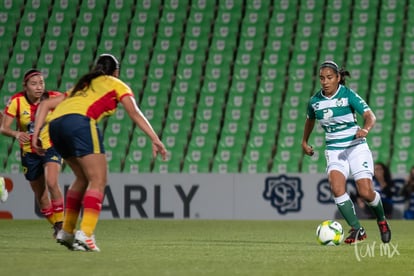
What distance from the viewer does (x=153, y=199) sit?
15625 mm

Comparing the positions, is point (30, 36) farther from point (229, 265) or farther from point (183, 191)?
point (229, 265)

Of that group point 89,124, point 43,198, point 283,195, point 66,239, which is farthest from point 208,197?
point 89,124

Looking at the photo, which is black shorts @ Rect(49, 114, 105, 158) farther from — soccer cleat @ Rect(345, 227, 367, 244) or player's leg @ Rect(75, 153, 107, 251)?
soccer cleat @ Rect(345, 227, 367, 244)

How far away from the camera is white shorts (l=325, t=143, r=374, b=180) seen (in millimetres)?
9906

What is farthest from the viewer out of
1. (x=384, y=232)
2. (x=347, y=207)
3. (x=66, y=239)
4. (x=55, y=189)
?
(x=55, y=189)

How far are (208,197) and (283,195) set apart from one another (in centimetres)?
116

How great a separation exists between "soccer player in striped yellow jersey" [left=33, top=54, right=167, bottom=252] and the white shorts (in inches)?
107

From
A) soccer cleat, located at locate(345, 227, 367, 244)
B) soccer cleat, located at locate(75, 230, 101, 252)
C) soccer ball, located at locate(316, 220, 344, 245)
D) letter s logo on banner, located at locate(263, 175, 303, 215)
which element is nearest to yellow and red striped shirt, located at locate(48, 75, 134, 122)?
soccer cleat, located at locate(75, 230, 101, 252)

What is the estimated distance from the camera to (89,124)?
7883mm

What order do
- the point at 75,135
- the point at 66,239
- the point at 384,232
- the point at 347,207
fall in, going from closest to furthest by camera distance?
the point at 75,135
the point at 66,239
the point at 384,232
the point at 347,207

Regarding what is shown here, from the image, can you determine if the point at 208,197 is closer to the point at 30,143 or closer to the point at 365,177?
the point at 30,143

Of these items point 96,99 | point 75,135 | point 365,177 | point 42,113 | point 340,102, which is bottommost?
point 365,177

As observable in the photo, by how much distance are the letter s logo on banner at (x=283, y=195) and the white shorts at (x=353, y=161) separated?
5608mm

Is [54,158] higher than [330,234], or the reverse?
[54,158]
